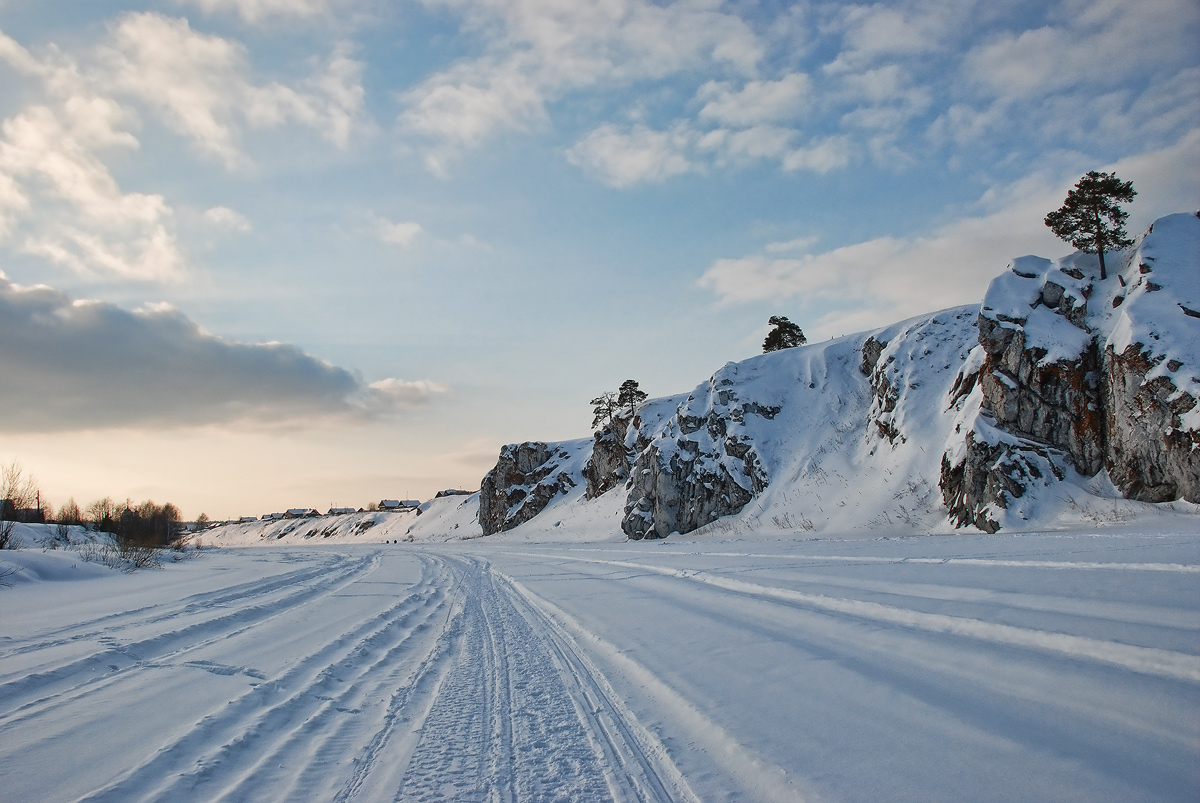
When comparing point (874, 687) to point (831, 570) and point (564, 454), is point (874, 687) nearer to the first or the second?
point (831, 570)

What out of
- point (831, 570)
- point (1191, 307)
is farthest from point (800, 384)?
point (831, 570)

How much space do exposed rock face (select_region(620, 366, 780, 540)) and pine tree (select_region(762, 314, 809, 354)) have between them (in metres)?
17.1

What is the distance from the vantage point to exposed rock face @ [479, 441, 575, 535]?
6975cm

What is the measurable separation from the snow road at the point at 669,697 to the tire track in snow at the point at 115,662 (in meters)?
0.04

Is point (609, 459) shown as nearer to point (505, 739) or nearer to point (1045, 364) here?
point (1045, 364)

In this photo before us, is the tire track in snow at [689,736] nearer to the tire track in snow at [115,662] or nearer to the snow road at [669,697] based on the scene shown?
the snow road at [669,697]

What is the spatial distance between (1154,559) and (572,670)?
7.23 metres

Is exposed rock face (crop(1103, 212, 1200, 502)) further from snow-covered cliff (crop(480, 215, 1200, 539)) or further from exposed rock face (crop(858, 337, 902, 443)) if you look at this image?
exposed rock face (crop(858, 337, 902, 443))

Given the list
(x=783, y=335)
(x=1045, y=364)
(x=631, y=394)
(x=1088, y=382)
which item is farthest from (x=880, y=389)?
(x=631, y=394)

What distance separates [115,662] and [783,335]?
57.0m

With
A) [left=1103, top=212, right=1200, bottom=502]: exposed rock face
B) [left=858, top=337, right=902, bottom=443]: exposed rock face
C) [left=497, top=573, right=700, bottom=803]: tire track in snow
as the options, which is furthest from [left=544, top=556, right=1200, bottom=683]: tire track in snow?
[left=858, top=337, right=902, bottom=443]: exposed rock face

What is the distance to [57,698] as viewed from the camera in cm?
487

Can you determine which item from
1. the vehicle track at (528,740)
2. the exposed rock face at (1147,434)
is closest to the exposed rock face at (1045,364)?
the exposed rock face at (1147,434)

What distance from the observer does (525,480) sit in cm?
7544
